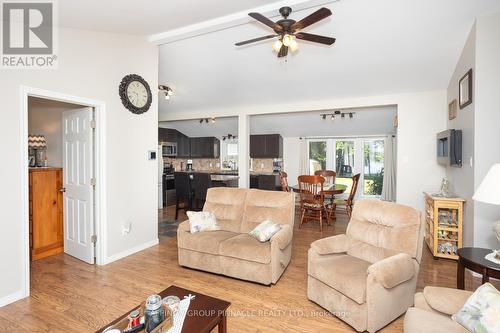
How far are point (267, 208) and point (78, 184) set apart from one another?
247cm

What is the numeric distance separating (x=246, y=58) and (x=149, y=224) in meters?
2.96

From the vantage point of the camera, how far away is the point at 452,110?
3775 mm

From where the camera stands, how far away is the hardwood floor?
2.12 meters

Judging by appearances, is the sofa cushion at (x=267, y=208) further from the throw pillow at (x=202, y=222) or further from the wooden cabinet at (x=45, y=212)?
the wooden cabinet at (x=45, y=212)

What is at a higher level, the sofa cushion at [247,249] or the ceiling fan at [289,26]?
the ceiling fan at [289,26]

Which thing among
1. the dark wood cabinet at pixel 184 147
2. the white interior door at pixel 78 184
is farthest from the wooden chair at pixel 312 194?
the dark wood cabinet at pixel 184 147

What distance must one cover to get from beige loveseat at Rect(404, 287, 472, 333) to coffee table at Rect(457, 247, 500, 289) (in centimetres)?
50

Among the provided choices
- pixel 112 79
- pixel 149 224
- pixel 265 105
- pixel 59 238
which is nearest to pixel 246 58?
pixel 265 105

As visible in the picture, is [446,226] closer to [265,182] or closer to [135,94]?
[265,182]

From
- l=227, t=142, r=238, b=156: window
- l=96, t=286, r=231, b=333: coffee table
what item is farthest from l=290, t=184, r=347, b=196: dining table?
l=96, t=286, r=231, b=333: coffee table

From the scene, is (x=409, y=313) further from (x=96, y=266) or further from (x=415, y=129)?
(x=415, y=129)

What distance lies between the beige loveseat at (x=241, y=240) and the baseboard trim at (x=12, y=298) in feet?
4.88

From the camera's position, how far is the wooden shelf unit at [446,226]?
333cm

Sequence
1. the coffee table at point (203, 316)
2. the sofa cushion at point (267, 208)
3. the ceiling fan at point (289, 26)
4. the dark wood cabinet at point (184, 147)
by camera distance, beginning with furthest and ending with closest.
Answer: the dark wood cabinet at point (184, 147), the sofa cushion at point (267, 208), the ceiling fan at point (289, 26), the coffee table at point (203, 316)
